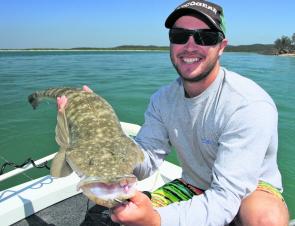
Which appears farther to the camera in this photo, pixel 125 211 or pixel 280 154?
pixel 280 154

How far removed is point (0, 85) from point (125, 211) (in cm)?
Result: 2357

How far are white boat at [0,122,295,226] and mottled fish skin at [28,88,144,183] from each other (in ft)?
4.08

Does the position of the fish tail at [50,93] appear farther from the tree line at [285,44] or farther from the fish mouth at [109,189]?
the tree line at [285,44]

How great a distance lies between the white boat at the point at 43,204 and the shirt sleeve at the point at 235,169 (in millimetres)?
1826

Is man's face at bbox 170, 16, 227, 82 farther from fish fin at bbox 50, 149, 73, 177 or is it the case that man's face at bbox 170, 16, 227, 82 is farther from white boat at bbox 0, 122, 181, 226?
white boat at bbox 0, 122, 181, 226

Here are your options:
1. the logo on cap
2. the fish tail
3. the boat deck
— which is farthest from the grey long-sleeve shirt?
the fish tail

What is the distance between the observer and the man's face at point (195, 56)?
3.05 m

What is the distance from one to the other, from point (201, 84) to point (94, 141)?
1.01 m

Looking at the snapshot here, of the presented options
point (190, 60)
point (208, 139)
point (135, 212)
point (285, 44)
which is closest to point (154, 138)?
point (208, 139)

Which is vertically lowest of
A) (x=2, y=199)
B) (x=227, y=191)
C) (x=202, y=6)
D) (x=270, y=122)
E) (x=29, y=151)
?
(x=29, y=151)

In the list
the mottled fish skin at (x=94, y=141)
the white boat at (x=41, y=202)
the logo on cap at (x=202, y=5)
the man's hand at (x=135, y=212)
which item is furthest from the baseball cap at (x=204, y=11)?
the white boat at (x=41, y=202)

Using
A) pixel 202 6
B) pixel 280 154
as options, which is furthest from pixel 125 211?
pixel 280 154

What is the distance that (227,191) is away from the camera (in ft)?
8.44

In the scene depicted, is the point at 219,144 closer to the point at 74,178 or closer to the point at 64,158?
the point at 64,158
